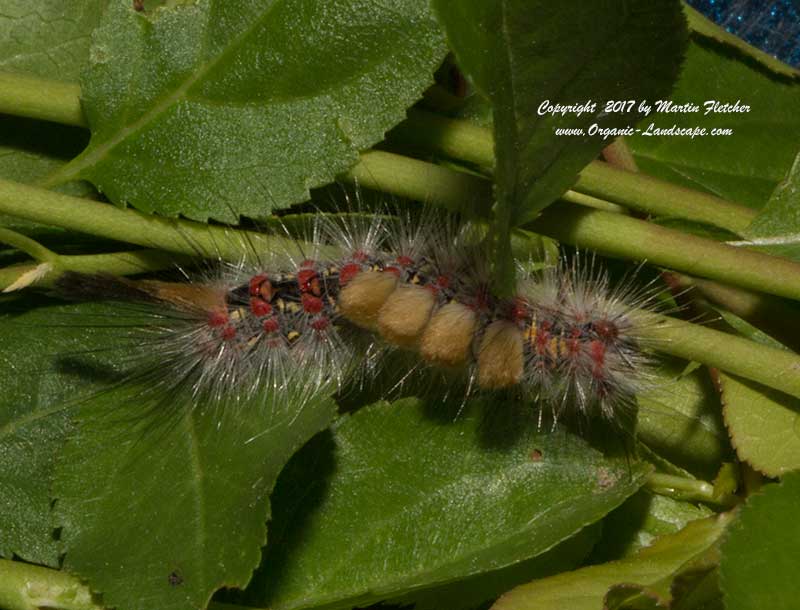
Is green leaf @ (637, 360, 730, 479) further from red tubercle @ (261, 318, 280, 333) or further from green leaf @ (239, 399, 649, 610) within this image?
red tubercle @ (261, 318, 280, 333)

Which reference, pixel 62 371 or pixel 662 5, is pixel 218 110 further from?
pixel 662 5

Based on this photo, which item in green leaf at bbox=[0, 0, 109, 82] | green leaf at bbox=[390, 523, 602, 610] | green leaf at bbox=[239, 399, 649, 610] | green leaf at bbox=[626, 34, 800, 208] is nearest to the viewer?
green leaf at bbox=[239, 399, 649, 610]

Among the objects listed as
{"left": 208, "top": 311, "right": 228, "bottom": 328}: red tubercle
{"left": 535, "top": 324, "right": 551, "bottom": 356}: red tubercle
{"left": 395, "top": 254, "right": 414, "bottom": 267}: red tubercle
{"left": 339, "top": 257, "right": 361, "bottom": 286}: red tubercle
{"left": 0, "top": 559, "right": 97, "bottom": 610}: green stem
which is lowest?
{"left": 0, "top": 559, "right": 97, "bottom": 610}: green stem

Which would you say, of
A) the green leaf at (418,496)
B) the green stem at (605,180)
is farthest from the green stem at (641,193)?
the green leaf at (418,496)

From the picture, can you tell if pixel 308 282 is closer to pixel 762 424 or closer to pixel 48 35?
pixel 48 35

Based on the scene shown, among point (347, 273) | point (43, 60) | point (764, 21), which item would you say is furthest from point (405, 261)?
point (764, 21)

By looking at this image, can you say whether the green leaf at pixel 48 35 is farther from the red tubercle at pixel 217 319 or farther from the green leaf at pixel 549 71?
the green leaf at pixel 549 71

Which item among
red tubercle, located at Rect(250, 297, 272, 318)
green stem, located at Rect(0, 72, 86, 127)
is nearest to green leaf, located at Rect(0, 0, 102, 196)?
green stem, located at Rect(0, 72, 86, 127)
